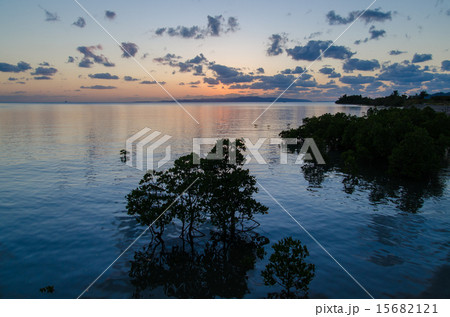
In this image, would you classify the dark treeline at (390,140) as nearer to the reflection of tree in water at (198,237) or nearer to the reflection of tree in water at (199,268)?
the reflection of tree in water at (198,237)

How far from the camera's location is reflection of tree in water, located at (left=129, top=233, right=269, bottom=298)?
2288cm

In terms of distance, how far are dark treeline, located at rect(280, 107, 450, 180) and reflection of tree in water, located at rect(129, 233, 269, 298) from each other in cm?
3370

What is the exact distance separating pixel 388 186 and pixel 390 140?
726 inches

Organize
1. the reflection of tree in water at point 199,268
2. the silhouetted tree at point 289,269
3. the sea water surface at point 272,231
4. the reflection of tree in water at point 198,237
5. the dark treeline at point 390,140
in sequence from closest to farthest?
1. the silhouetted tree at point 289,269
2. the reflection of tree in water at point 199,268
3. the sea water surface at point 272,231
4. the reflection of tree in water at point 198,237
5. the dark treeline at point 390,140

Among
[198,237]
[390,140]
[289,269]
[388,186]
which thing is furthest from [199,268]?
[390,140]

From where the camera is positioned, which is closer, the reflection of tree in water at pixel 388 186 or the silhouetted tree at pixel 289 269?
the silhouetted tree at pixel 289 269

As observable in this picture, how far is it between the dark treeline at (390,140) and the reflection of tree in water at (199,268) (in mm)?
33702

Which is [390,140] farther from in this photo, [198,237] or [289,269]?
[289,269]

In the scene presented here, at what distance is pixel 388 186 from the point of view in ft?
168

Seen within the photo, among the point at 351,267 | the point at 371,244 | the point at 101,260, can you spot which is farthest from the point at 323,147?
the point at 101,260

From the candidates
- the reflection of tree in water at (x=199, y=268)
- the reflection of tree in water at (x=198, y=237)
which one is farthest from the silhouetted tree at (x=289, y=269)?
the reflection of tree in water at (x=198, y=237)

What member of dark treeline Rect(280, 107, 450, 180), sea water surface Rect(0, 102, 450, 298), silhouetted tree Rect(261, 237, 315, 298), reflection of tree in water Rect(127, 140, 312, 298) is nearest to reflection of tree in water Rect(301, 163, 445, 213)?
sea water surface Rect(0, 102, 450, 298)

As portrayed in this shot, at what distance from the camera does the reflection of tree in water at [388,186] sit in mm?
43416

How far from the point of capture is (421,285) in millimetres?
23250
